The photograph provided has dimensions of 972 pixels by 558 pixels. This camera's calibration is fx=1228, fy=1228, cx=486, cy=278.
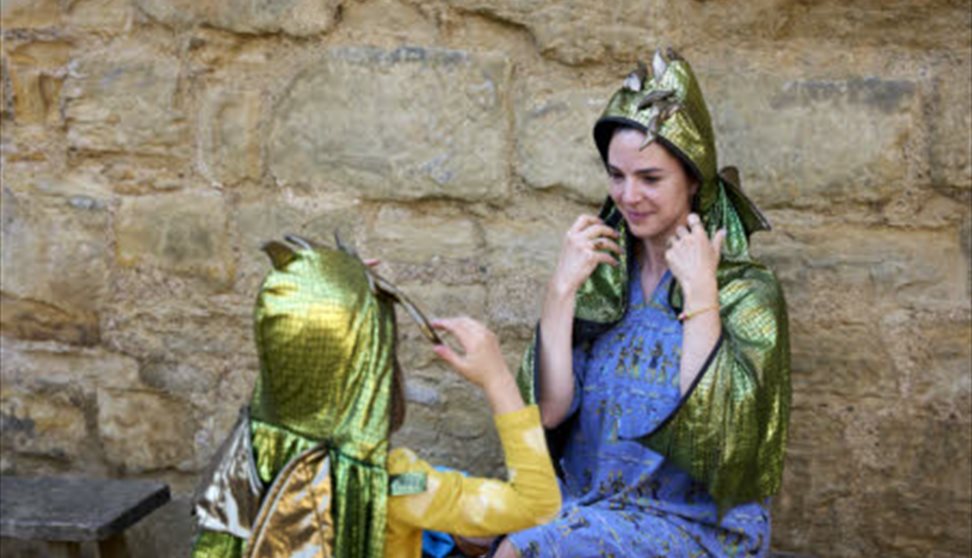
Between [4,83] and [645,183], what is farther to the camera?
[4,83]

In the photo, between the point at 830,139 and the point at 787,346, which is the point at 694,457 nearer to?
the point at 787,346

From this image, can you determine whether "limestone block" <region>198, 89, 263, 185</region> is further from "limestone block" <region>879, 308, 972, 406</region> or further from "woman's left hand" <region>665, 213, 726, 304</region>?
"limestone block" <region>879, 308, 972, 406</region>

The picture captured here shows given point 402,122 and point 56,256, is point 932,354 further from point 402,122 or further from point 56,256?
point 56,256

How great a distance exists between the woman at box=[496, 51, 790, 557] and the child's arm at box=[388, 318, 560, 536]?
0.29 m

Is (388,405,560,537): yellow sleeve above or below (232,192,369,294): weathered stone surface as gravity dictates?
Answer: below

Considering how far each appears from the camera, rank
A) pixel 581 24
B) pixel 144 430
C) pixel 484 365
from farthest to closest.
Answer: pixel 144 430 < pixel 581 24 < pixel 484 365

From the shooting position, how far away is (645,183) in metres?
2.78

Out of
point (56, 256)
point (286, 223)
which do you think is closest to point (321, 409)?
point (286, 223)

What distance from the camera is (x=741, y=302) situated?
2777 millimetres

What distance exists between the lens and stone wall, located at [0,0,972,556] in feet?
10.8

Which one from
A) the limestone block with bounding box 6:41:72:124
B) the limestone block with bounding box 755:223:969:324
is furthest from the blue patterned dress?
the limestone block with bounding box 6:41:72:124

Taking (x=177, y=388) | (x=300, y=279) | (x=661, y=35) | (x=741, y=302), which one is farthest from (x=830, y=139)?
(x=177, y=388)

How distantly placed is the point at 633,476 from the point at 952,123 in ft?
4.27

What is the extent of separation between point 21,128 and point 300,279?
182 centimetres
